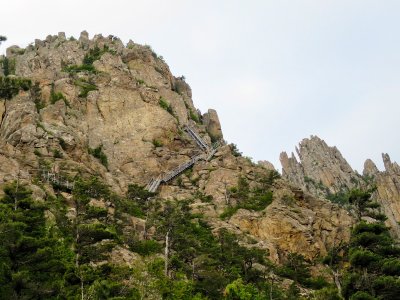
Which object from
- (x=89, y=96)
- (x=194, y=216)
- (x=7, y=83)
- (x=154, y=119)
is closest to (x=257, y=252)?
(x=194, y=216)

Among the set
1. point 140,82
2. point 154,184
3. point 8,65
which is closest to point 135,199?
point 154,184

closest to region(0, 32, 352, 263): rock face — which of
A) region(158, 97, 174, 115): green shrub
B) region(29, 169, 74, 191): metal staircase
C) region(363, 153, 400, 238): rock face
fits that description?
region(158, 97, 174, 115): green shrub

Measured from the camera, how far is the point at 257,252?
51.8 metres

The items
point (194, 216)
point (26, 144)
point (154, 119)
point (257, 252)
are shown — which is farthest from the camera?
point (154, 119)

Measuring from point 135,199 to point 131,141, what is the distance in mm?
19909

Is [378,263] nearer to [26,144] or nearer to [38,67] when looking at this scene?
[26,144]

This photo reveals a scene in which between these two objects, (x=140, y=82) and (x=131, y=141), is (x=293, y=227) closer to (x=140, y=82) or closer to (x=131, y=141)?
(x=131, y=141)

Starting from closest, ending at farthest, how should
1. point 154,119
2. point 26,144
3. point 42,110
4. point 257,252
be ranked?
point 257,252, point 26,144, point 42,110, point 154,119

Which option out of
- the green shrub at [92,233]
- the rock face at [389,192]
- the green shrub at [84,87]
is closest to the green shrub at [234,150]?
the green shrub at [84,87]

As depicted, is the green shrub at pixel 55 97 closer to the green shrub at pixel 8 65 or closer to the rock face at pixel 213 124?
the green shrub at pixel 8 65

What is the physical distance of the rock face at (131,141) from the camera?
66.4 metres

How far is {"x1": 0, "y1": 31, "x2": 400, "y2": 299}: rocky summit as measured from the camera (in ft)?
118

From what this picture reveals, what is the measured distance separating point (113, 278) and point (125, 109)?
2211 inches

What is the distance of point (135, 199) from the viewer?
2643 inches
